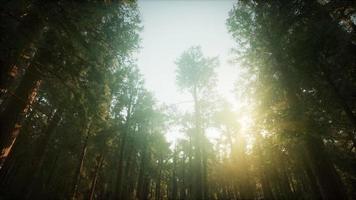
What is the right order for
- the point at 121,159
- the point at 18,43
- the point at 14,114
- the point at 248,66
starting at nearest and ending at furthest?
the point at 18,43
the point at 14,114
the point at 248,66
the point at 121,159

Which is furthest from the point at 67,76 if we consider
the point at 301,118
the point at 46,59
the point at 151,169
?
the point at 151,169

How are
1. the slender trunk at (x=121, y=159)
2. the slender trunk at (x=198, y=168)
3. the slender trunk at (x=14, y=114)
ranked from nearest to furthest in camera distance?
the slender trunk at (x=14, y=114) → the slender trunk at (x=198, y=168) → the slender trunk at (x=121, y=159)

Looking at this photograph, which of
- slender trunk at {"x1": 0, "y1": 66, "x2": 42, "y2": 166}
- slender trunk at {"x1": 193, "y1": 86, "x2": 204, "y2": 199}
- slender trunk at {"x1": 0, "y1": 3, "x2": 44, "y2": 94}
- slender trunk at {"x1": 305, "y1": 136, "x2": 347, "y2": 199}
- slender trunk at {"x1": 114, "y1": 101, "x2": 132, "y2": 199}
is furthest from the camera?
slender trunk at {"x1": 114, "y1": 101, "x2": 132, "y2": 199}

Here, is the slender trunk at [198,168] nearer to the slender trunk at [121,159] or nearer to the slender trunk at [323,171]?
the slender trunk at [121,159]

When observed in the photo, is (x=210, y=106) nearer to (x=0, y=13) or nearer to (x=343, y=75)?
(x=343, y=75)

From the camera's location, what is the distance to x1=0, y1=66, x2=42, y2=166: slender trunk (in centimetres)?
589

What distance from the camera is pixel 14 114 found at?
6230 mm

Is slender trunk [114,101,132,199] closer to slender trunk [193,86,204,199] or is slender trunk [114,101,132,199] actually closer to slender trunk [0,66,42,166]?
slender trunk [193,86,204,199]

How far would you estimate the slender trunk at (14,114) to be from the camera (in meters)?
5.89

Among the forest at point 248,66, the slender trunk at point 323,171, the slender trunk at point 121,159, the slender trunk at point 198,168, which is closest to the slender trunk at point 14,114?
the forest at point 248,66

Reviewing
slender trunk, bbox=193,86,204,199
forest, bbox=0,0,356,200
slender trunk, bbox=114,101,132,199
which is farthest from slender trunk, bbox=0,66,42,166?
slender trunk, bbox=193,86,204,199

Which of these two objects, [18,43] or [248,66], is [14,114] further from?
[248,66]

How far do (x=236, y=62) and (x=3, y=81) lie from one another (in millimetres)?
11829

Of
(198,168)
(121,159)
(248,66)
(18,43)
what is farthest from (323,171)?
(121,159)
